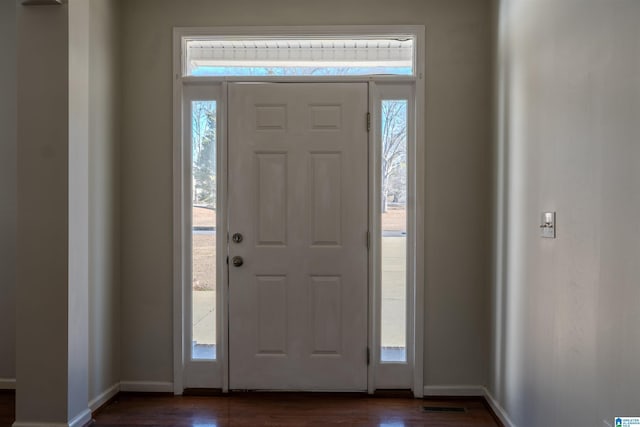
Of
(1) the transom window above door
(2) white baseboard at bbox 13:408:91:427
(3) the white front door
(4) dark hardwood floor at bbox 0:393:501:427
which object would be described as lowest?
(4) dark hardwood floor at bbox 0:393:501:427

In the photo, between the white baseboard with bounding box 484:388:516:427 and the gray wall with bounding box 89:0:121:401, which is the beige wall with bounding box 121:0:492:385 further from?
the gray wall with bounding box 89:0:121:401

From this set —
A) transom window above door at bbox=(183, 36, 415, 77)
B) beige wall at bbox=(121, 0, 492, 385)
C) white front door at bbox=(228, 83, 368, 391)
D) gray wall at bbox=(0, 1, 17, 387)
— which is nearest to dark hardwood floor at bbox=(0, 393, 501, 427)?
white front door at bbox=(228, 83, 368, 391)

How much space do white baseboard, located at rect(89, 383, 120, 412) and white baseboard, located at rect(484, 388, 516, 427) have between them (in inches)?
94.8

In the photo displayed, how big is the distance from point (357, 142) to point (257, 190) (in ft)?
2.43

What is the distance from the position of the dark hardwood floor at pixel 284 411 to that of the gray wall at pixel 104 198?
0.92 ft

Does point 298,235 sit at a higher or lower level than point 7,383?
higher

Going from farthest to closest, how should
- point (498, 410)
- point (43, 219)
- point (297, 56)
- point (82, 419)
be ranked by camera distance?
point (297, 56), point (498, 410), point (82, 419), point (43, 219)

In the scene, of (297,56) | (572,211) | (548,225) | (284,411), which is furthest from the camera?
(297,56)

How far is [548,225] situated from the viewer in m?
2.09

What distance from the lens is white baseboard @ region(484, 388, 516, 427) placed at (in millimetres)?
2627

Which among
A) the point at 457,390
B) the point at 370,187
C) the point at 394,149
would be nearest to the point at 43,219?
the point at 370,187

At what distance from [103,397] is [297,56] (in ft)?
8.33

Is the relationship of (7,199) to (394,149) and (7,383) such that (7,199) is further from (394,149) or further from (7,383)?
(394,149)

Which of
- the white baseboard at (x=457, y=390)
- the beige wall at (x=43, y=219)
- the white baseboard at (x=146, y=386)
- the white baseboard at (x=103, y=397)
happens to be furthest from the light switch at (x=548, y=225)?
the white baseboard at (x=103, y=397)
